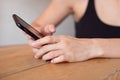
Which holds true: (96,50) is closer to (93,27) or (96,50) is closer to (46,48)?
(46,48)

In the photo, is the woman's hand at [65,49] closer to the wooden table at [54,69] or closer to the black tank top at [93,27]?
the wooden table at [54,69]

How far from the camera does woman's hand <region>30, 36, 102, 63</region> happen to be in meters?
0.70

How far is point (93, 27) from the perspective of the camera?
1.08m

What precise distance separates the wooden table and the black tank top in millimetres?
305

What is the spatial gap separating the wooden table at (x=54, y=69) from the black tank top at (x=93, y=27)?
1.00 ft

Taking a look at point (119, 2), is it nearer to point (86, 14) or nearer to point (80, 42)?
point (86, 14)

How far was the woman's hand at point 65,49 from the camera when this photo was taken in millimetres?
699

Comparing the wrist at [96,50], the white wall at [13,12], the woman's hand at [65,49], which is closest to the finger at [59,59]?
the woman's hand at [65,49]

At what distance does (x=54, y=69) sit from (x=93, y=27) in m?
0.49

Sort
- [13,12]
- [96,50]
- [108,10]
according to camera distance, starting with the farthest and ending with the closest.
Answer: [13,12] → [108,10] → [96,50]

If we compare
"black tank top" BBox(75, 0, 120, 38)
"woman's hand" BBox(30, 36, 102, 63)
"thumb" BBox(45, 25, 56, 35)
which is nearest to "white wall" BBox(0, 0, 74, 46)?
"black tank top" BBox(75, 0, 120, 38)

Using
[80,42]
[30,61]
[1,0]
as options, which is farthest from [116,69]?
[1,0]

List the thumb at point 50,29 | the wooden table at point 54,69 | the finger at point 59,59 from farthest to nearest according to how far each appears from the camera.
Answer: the thumb at point 50,29, the finger at point 59,59, the wooden table at point 54,69

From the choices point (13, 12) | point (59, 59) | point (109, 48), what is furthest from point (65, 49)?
point (13, 12)
